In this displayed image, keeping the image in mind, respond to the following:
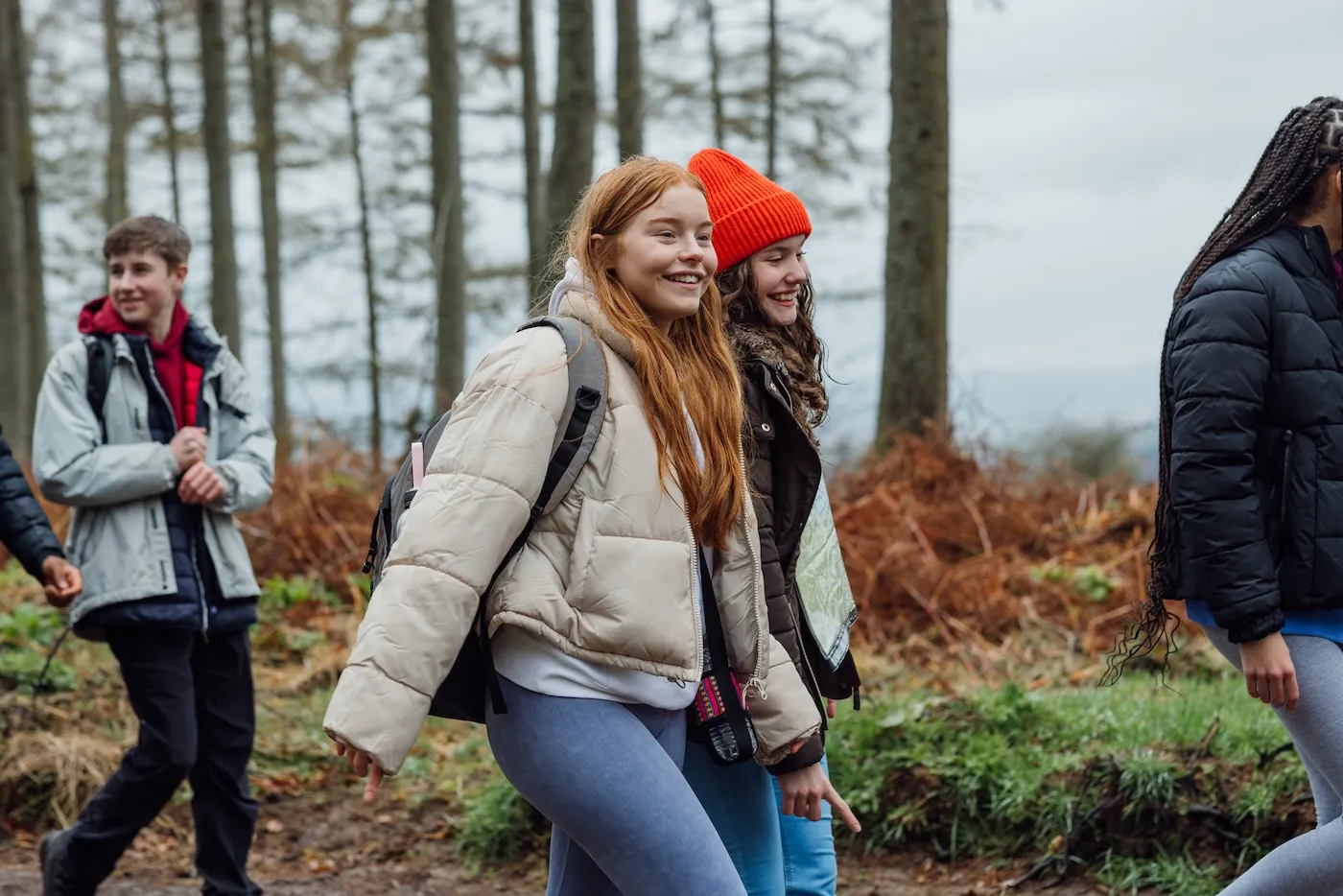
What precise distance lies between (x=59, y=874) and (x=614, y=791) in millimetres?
3109

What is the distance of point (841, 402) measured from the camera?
12328 millimetres

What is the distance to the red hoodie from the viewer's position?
5.00m

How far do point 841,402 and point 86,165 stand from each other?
18414mm

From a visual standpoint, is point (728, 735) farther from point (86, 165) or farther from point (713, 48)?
point (86, 165)

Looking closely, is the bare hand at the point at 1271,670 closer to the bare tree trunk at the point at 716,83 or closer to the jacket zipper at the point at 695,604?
the jacket zipper at the point at 695,604

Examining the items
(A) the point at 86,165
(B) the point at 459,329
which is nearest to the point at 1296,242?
(B) the point at 459,329

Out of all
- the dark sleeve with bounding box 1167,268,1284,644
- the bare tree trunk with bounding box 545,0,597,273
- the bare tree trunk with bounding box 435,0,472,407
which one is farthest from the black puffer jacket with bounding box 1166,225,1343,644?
the bare tree trunk with bounding box 435,0,472,407

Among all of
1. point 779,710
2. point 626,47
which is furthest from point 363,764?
point 626,47

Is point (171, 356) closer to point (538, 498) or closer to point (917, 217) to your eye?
point (538, 498)

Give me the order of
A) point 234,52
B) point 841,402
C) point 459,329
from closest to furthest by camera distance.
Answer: point 841,402, point 459,329, point 234,52

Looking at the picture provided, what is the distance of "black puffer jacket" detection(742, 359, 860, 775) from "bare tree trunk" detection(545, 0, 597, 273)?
671 centimetres

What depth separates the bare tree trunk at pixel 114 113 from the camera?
21422 mm

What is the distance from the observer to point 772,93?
814 inches

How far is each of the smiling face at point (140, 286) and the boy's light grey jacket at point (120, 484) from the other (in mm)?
113
